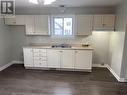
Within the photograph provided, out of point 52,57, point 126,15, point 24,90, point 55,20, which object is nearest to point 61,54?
point 52,57

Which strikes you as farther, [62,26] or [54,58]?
[62,26]

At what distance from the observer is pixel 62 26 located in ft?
15.5

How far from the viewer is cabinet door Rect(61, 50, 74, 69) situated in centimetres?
420

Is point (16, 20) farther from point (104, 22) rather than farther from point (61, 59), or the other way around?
point (104, 22)

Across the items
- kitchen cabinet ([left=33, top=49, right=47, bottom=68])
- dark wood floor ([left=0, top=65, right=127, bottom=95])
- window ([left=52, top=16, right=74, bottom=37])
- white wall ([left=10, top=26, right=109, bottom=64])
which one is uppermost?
window ([left=52, top=16, right=74, bottom=37])

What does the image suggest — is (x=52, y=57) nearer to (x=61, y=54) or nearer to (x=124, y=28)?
(x=61, y=54)

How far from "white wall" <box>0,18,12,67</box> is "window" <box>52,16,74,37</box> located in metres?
1.80

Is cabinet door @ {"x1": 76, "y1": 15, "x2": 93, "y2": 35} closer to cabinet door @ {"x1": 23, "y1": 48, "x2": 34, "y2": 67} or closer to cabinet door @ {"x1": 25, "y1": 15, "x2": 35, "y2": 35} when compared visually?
cabinet door @ {"x1": 25, "y1": 15, "x2": 35, "y2": 35}

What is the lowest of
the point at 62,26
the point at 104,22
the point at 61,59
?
the point at 61,59

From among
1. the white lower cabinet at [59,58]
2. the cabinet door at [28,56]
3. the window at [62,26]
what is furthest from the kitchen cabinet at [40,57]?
the window at [62,26]

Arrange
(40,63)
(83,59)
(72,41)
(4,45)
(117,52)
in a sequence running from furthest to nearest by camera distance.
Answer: (72,41) < (4,45) < (40,63) < (83,59) < (117,52)

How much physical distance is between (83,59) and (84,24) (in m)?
1.25

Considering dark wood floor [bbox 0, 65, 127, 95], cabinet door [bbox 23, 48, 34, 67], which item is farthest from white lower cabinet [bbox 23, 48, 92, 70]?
dark wood floor [bbox 0, 65, 127, 95]

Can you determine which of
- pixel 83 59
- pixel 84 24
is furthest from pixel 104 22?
pixel 83 59
